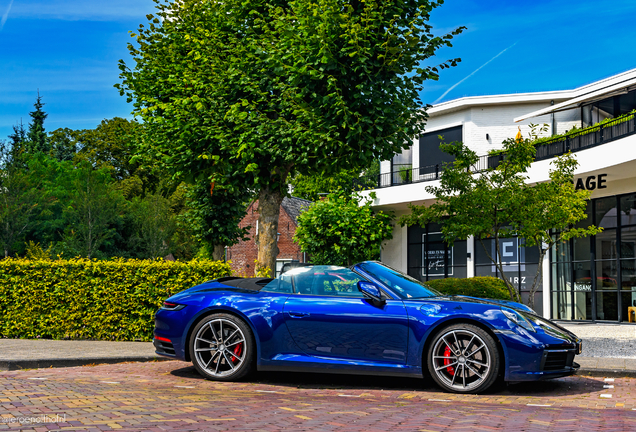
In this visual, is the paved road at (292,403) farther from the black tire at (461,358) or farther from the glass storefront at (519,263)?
the glass storefront at (519,263)

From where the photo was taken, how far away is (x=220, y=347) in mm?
7148

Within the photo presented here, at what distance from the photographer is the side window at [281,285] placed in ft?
23.6

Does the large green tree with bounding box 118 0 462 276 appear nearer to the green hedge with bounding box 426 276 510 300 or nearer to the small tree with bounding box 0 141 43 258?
the green hedge with bounding box 426 276 510 300

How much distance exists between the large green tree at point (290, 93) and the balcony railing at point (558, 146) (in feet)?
12.5

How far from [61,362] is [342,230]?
20623mm

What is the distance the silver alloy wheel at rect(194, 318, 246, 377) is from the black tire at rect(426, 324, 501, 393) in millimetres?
2222

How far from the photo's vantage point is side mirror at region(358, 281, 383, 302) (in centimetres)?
668

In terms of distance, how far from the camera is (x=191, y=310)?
7324 millimetres

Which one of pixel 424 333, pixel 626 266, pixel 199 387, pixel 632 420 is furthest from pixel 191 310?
pixel 626 266

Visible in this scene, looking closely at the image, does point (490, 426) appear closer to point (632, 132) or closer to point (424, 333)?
point (424, 333)

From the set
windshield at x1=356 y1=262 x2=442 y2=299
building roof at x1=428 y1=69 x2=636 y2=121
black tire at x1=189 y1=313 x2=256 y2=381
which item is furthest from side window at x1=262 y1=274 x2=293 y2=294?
building roof at x1=428 y1=69 x2=636 y2=121

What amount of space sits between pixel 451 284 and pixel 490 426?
14604 mm

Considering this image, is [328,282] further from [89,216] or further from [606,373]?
[89,216]

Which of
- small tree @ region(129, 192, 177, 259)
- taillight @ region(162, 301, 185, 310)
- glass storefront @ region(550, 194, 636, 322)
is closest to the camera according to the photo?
taillight @ region(162, 301, 185, 310)
